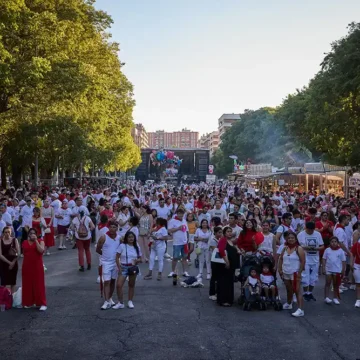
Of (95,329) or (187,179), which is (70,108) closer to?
(95,329)

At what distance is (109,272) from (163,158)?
8374 centimetres

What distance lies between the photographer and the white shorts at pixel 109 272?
8.25 m

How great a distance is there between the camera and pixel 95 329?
23.4 ft

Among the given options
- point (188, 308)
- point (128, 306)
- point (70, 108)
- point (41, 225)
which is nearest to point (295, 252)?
point (188, 308)

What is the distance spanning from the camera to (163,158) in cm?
9181

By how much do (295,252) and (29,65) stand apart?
14092 mm

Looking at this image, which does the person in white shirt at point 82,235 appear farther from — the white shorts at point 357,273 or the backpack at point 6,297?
the white shorts at point 357,273

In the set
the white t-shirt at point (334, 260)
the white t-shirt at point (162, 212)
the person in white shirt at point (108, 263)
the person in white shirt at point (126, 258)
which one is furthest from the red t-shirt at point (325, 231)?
the person in white shirt at point (108, 263)

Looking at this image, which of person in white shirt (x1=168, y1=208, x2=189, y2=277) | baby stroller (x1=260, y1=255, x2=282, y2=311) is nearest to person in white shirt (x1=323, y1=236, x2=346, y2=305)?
baby stroller (x1=260, y1=255, x2=282, y2=311)

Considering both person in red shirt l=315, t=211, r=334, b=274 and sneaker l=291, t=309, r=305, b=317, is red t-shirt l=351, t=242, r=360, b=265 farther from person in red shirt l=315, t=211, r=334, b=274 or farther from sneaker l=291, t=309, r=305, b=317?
person in red shirt l=315, t=211, r=334, b=274

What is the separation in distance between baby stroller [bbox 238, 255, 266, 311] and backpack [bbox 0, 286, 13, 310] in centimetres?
389

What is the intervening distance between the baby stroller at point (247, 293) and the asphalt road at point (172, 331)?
0.18 meters

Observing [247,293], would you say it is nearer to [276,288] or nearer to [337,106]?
[276,288]

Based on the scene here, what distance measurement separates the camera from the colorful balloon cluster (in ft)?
301
